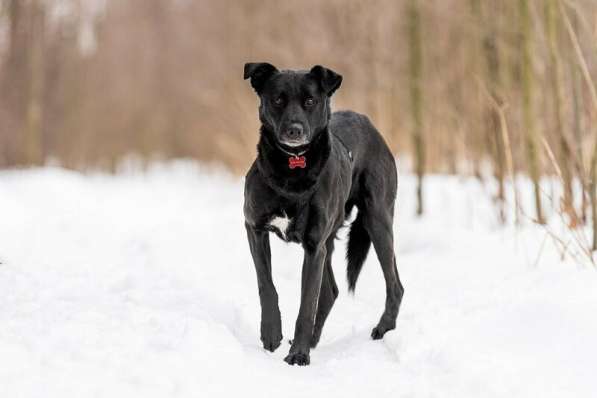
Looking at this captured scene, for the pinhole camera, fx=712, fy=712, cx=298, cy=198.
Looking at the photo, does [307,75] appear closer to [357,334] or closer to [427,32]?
[357,334]

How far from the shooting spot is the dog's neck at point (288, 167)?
343cm

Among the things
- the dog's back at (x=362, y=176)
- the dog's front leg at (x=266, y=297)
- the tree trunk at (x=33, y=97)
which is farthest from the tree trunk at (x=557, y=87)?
the tree trunk at (x=33, y=97)

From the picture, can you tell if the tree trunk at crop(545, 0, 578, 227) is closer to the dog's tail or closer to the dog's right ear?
the dog's tail

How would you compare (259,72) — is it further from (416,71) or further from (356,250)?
(416,71)

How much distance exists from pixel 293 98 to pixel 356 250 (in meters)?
1.22

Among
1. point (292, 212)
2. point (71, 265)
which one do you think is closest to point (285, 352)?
point (292, 212)

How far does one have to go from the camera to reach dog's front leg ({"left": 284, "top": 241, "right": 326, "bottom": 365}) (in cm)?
338

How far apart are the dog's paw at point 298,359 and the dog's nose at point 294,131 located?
1011 millimetres

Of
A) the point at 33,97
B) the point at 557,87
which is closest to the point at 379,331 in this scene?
the point at 557,87

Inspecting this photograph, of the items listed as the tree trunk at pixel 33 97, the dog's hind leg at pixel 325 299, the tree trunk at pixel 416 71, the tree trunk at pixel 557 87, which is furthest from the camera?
the tree trunk at pixel 33 97

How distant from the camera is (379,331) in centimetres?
380

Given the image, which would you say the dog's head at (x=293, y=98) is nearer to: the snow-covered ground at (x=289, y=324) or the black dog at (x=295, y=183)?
the black dog at (x=295, y=183)

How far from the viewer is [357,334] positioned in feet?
12.9

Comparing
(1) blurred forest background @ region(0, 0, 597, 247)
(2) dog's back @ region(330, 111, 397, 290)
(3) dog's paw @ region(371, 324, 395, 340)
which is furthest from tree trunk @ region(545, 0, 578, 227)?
(3) dog's paw @ region(371, 324, 395, 340)
